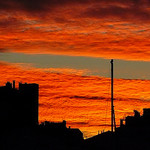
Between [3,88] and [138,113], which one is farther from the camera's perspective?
[3,88]

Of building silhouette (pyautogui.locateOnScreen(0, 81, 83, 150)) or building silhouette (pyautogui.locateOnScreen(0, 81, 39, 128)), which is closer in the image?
building silhouette (pyautogui.locateOnScreen(0, 81, 83, 150))

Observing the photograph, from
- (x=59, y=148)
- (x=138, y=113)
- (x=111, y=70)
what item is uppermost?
(x=111, y=70)

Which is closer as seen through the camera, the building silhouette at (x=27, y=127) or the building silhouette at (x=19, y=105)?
the building silhouette at (x=27, y=127)

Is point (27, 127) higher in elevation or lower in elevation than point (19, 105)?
lower

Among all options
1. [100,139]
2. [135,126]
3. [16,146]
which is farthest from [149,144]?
[16,146]

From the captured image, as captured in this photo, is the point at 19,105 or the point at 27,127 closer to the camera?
the point at 27,127

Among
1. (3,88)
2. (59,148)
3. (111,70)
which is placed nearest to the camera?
(111,70)

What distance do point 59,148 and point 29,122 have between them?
80.6ft

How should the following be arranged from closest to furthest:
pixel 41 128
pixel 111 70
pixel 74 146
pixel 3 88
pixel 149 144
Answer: pixel 111 70 < pixel 149 144 < pixel 74 146 < pixel 41 128 < pixel 3 88

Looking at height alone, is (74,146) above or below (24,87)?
below

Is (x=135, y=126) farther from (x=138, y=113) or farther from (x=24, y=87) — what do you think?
(x=24, y=87)

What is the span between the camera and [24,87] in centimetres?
7544

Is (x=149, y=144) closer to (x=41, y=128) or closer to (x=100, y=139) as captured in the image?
(x=100, y=139)

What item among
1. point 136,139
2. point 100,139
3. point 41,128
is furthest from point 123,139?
point 41,128
